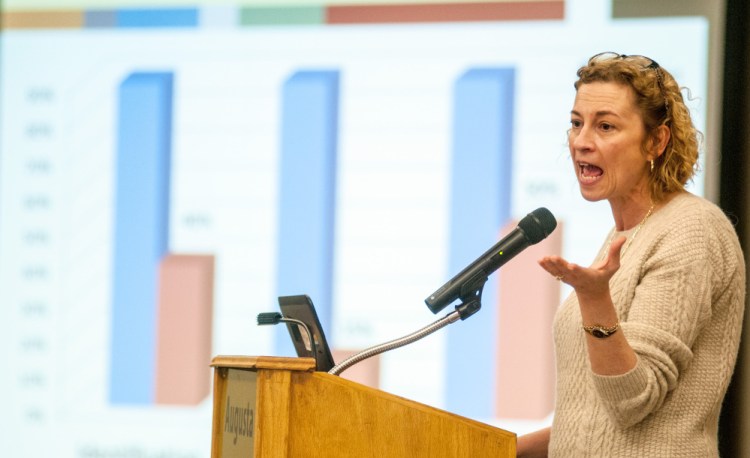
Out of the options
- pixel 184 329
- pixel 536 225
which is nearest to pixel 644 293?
pixel 536 225

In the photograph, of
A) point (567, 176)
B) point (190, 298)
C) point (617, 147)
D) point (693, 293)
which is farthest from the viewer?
point (190, 298)

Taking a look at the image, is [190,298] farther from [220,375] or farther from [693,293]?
[693,293]

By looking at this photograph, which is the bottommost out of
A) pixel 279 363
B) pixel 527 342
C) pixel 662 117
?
pixel 527 342

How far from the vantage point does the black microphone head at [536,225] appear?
5.32 ft

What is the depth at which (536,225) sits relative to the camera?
1627 millimetres

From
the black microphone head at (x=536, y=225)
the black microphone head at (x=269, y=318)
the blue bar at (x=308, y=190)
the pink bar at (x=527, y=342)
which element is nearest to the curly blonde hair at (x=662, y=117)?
the black microphone head at (x=536, y=225)

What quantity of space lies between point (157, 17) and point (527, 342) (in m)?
1.75

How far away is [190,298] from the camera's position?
3.35 meters

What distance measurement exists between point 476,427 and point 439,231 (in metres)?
1.60

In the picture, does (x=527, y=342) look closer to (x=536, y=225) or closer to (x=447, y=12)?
(x=447, y=12)

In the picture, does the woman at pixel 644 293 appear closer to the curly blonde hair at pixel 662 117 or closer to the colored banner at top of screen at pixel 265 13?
the curly blonde hair at pixel 662 117

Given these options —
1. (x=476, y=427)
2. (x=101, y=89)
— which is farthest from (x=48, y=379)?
(x=476, y=427)

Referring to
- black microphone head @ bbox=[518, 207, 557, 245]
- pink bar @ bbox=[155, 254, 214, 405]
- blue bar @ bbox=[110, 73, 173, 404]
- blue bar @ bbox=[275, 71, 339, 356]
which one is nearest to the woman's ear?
black microphone head @ bbox=[518, 207, 557, 245]

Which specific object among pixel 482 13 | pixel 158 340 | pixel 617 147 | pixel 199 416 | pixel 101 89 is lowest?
pixel 199 416
